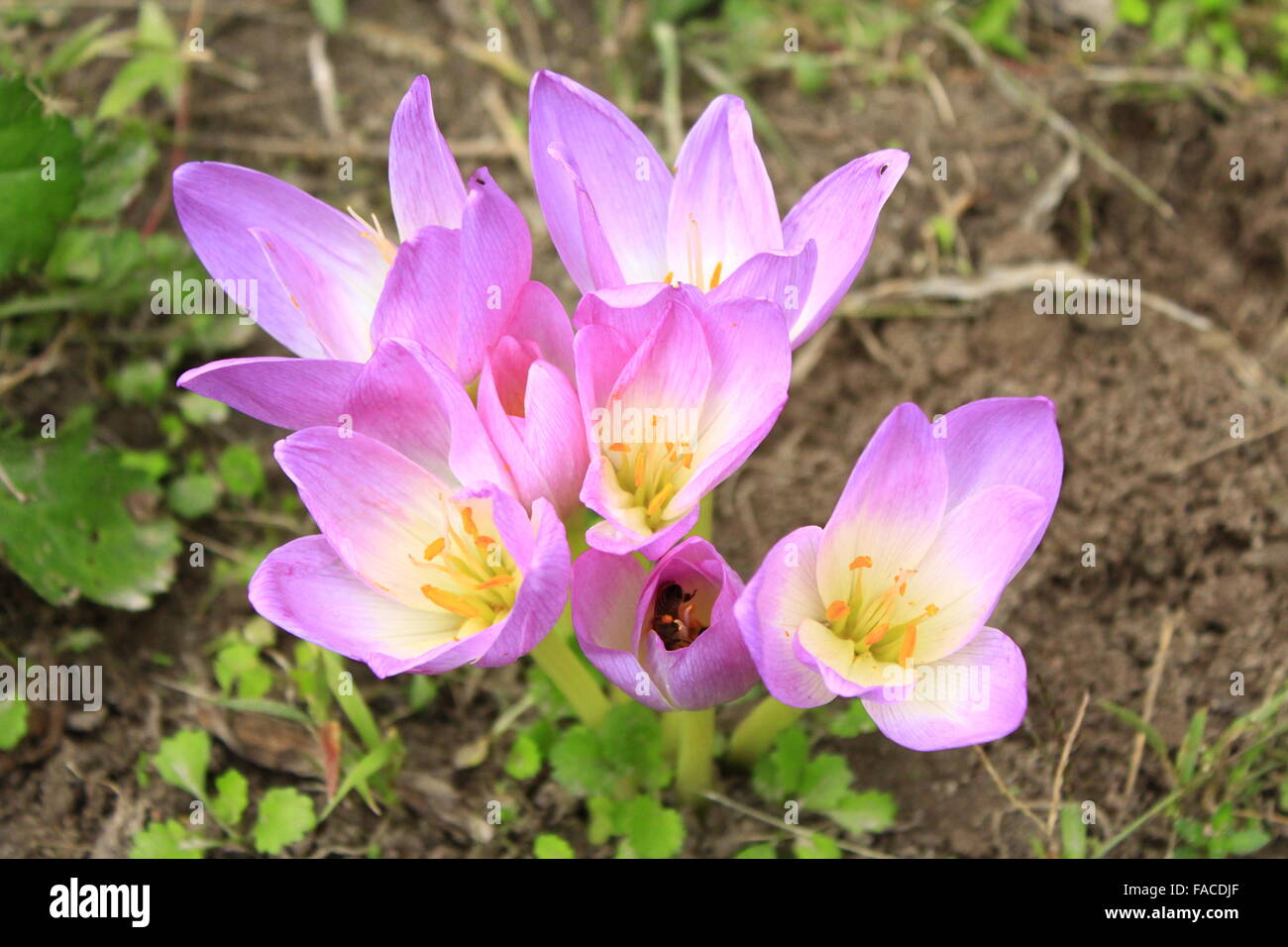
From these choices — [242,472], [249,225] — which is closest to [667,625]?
[249,225]

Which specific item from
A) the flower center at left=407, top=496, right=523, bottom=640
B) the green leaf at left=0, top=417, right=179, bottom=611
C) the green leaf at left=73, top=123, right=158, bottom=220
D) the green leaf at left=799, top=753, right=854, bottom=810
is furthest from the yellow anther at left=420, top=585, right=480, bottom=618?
the green leaf at left=73, top=123, right=158, bottom=220

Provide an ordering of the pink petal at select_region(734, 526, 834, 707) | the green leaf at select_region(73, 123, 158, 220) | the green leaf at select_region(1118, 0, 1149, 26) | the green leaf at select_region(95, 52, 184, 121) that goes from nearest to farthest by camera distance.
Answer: the pink petal at select_region(734, 526, 834, 707), the green leaf at select_region(73, 123, 158, 220), the green leaf at select_region(95, 52, 184, 121), the green leaf at select_region(1118, 0, 1149, 26)

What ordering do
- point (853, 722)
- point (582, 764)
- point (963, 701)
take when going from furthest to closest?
point (853, 722) → point (582, 764) → point (963, 701)

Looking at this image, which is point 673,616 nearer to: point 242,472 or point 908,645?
point 908,645

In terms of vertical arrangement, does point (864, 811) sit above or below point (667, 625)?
below

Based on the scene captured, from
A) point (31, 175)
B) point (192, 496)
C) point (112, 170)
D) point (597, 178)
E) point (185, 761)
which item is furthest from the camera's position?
point (112, 170)

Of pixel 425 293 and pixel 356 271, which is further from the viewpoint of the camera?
pixel 356 271

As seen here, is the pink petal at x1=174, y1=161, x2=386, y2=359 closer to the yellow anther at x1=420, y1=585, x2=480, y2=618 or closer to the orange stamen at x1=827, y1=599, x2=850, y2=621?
the yellow anther at x1=420, y1=585, x2=480, y2=618

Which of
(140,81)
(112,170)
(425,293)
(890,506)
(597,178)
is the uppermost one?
(140,81)
